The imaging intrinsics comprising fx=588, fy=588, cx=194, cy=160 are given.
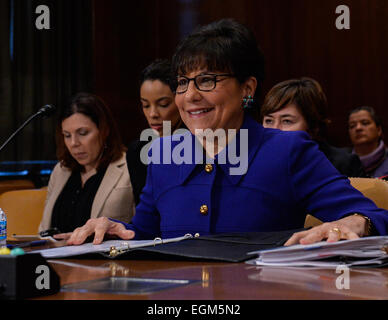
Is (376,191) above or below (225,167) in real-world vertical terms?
below

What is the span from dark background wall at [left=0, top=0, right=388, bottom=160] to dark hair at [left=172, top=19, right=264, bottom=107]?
332 cm

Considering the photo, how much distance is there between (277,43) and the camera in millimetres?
5582

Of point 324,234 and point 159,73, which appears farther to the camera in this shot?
point 159,73

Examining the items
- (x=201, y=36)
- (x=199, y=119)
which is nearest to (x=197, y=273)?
(x=199, y=119)

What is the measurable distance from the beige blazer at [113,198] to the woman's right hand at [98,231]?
1450mm

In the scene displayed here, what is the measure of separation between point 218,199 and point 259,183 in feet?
0.43

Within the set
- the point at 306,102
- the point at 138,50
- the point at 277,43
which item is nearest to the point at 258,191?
the point at 306,102

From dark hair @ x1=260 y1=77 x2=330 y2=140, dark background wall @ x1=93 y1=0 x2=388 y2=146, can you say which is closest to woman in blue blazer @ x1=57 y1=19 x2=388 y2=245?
dark hair @ x1=260 y1=77 x2=330 y2=140

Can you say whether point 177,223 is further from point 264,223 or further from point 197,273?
point 197,273

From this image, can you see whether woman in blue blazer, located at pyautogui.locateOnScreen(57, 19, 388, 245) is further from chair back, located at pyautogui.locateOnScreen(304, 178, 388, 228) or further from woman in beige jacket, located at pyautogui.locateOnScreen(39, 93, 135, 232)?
woman in beige jacket, located at pyautogui.locateOnScreen(39, 93, 135, 232)

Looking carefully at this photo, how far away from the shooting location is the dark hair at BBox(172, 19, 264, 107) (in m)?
1.79

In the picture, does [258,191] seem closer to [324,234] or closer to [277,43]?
[324,234]

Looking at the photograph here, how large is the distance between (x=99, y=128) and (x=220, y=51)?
1.73m
